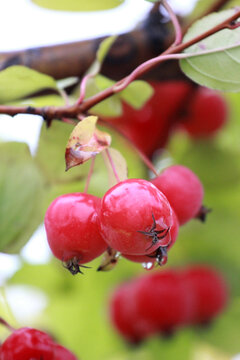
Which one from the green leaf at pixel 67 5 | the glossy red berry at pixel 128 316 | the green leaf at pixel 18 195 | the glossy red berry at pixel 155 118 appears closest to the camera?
the green leaf at pixel 18 195

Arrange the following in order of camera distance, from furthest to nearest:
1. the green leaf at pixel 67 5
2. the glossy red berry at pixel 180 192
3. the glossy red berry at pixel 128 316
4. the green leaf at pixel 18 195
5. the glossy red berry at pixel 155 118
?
the glossy red berry at pixel 128 316
the glossy red berry at pixel 155 118
the green leaf at pixel 67 5
the green leaf at pixel 18 195
the glossy red berry at pixel 180 192

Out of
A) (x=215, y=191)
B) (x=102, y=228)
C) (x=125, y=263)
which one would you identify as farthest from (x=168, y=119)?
(x=102, y=228)

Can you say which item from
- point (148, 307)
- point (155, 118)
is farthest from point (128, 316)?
point (155, 118)

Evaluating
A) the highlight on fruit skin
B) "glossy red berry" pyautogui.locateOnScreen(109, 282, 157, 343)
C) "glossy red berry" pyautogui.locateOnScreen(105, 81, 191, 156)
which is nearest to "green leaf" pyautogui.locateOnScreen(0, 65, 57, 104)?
"glossy red berry" pyautogui.locateOnScreen(105, 81, 191, 156)

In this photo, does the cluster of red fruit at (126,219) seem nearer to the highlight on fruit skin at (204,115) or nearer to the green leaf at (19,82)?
the green leaf at (19,82)

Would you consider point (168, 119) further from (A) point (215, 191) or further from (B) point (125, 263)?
(B) point (125, 263)

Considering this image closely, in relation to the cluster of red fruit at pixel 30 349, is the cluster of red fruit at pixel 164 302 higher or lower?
lower

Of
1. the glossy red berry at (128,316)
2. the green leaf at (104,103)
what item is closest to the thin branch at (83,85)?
the green leaf at (104,103)

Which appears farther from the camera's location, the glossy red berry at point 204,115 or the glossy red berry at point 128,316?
the glossy red berry at point 128,316

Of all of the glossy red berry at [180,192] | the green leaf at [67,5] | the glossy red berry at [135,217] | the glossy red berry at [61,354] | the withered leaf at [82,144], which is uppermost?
the withered leaf at [82,144]
